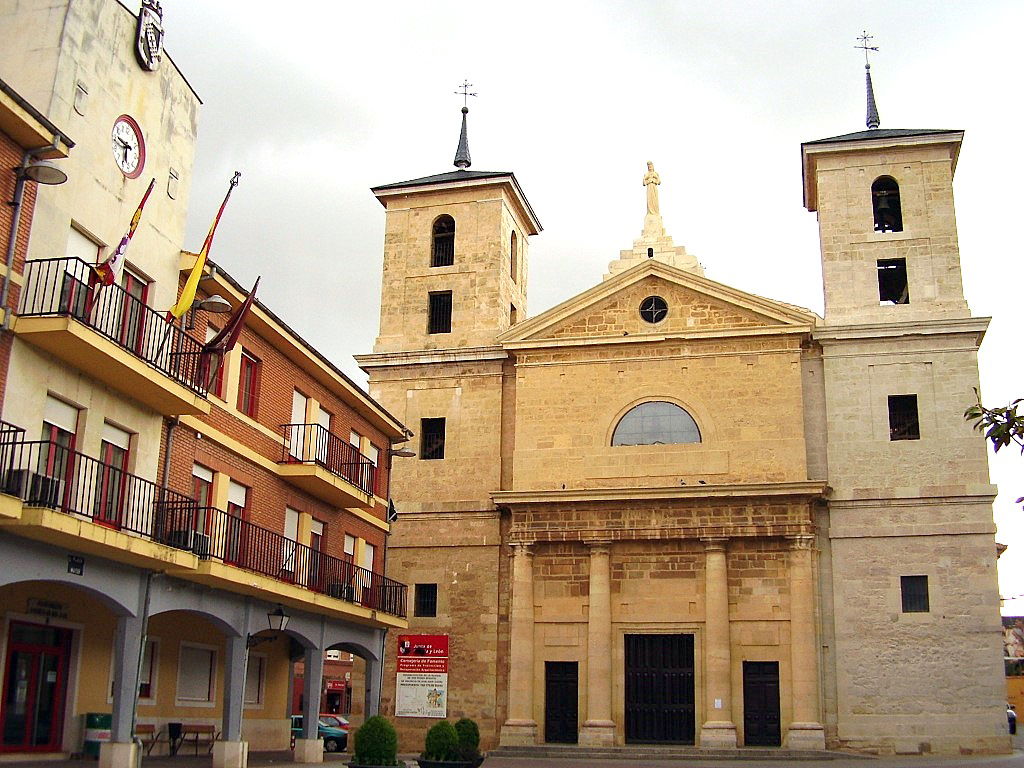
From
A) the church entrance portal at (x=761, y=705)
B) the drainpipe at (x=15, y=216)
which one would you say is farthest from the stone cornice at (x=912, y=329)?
the drainpipe at (x=15, y=216)

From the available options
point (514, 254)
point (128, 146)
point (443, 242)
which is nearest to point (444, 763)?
point (128, 146)

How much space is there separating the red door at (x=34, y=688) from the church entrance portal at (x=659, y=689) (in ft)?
57.3

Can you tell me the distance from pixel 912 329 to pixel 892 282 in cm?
280

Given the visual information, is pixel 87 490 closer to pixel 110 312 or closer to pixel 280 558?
pixel 110 312

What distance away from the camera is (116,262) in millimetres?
17438

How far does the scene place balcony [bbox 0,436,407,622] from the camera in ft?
47.5

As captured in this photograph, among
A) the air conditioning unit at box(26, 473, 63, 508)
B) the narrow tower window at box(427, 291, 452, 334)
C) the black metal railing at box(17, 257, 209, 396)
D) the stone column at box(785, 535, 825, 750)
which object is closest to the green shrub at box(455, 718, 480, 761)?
the black metal railing at box(17, 257, 209, 396)

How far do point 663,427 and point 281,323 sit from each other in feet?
48.5

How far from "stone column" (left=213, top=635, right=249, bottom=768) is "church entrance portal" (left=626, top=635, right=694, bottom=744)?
1457 cm

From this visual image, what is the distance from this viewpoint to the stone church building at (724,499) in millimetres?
31031

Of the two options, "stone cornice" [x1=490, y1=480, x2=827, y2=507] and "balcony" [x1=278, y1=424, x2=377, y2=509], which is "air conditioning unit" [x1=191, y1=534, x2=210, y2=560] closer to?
"balcony" [x1=278, y1=424, x2=377, y2=509]

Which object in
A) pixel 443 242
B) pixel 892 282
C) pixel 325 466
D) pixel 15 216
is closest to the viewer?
pixel 15 216

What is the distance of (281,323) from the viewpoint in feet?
75.7

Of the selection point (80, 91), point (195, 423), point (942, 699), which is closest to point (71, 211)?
point (80, 91)
